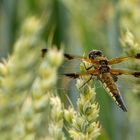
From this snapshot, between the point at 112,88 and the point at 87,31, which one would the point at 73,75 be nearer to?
the point at 112,88

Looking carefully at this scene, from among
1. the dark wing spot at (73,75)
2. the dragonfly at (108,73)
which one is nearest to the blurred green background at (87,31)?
the dragonfly at (108,73)

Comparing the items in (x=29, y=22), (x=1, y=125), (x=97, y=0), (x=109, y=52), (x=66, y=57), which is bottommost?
(x=1, y=125)

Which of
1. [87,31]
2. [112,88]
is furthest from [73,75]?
[87,31]

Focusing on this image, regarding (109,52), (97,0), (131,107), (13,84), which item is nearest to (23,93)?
(13,84)

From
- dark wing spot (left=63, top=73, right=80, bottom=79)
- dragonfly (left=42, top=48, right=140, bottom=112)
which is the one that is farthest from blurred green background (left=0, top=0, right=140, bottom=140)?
dark wing spot (left=63, top=73, right=80, bottom=79)

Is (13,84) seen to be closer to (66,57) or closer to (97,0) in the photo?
(66,57)

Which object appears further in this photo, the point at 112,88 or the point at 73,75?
the point at 112,88

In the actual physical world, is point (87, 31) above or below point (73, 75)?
above

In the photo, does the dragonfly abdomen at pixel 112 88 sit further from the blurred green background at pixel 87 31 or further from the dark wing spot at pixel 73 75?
the blurred green background at pixel 87 31
